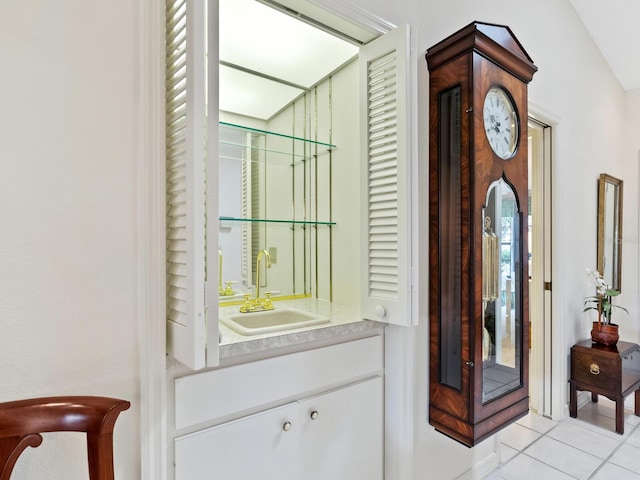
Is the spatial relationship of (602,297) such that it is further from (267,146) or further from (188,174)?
(188,174)

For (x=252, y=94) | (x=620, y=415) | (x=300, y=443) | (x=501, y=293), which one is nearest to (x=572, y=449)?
(x=620, y=415)

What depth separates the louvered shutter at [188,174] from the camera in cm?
88

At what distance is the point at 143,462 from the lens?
3.23 ft

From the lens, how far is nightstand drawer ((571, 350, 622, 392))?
246 centimetres

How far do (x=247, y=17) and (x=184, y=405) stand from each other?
1648 millimetres

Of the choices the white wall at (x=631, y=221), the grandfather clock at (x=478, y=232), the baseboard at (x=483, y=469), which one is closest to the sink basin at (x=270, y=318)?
the grandfather clock at (x=478, y=232)

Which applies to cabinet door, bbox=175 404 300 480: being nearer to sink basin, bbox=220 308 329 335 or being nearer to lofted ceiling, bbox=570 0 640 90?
sink basin, bbox=220 308 329 335

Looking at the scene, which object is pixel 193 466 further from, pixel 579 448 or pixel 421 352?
pixel 579 448

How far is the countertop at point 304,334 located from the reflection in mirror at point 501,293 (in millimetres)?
489

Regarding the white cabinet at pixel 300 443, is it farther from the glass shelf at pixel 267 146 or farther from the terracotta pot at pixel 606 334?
the terracotta pot at pixel 606 334

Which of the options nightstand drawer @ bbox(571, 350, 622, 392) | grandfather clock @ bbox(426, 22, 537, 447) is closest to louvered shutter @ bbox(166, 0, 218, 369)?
grandfather clock @ bbox(426, 22, 537, 447)

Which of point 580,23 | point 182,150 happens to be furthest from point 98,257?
point 580,23

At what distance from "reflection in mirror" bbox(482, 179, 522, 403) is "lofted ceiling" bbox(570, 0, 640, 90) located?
243 cm

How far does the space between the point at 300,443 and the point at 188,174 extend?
3.37 feet
